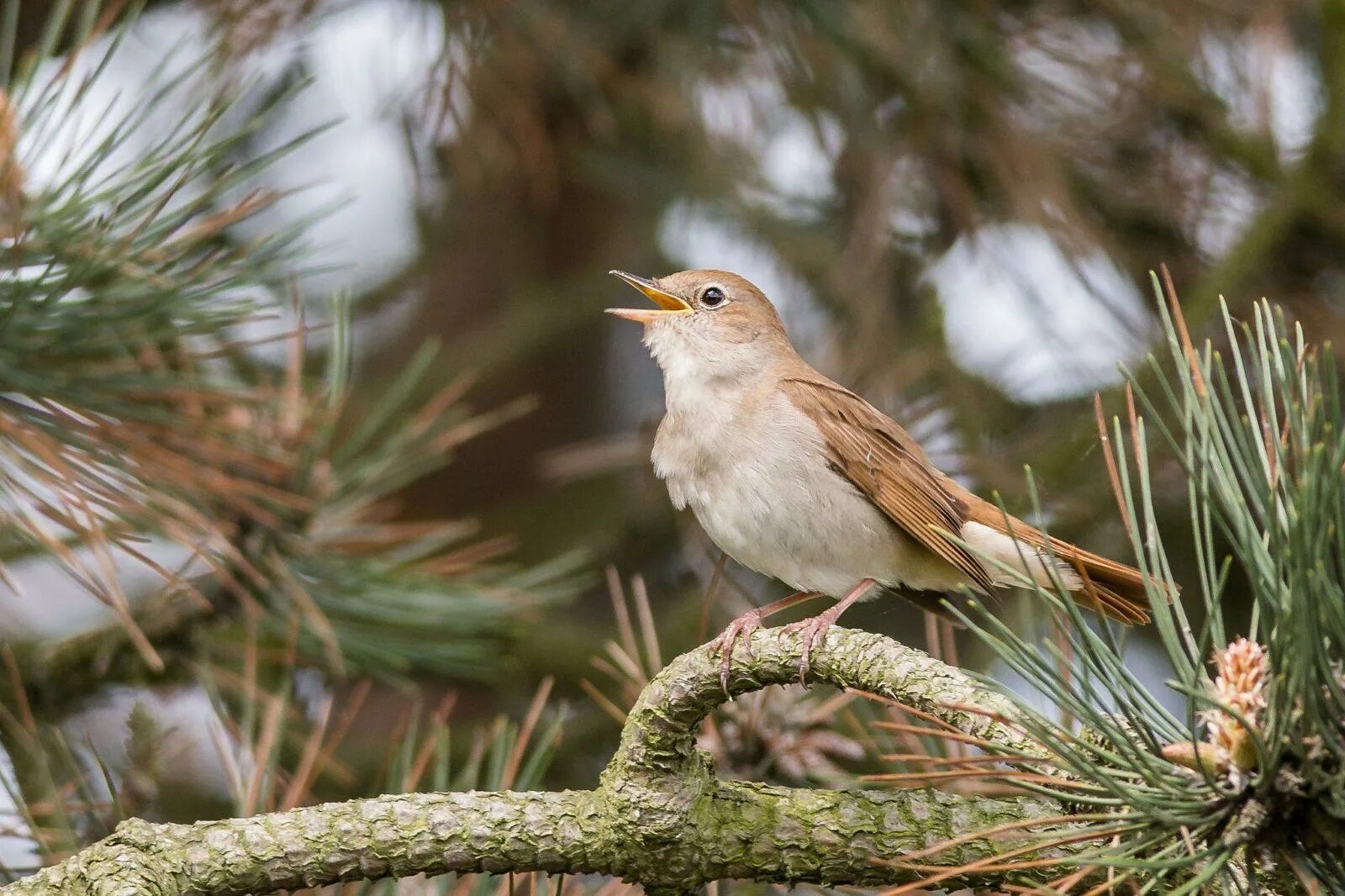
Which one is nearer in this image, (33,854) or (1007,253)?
(33,854)

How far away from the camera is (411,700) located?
612cm

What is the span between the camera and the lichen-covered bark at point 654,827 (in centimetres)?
202

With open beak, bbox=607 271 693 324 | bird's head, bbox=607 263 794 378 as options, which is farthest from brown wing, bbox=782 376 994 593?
open beak, bbox=607 271 693 324

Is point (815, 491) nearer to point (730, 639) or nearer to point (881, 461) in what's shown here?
point (881, 461)

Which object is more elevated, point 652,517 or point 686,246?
point 686,246

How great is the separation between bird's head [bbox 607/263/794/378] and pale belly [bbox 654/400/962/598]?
0.39 metres

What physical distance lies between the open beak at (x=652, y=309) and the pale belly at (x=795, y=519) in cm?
50

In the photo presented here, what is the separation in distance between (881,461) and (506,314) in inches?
115

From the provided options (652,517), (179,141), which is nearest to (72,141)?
(179,141)

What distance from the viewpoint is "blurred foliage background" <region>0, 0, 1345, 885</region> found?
2.94m

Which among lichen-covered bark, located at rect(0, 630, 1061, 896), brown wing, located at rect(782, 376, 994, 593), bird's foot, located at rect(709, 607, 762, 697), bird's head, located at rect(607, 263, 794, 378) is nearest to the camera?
lichen-covered bark, located at rect(0, 630, 1061, 896)

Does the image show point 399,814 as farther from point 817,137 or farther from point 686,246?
point 686,246

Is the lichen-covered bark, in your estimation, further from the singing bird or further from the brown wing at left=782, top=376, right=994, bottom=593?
the brown wing at left=782, top=376, right=994, bottom=593

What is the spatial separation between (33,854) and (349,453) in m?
1.25
